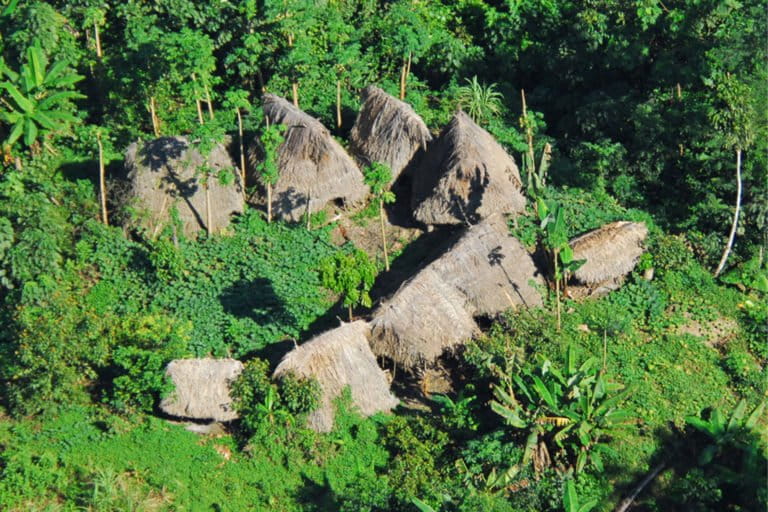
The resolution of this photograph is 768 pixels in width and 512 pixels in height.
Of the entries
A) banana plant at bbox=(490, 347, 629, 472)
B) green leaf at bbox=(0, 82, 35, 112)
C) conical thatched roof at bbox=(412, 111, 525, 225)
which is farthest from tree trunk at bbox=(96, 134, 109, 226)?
banana plant at bbox=(490, 347, 629, 472)

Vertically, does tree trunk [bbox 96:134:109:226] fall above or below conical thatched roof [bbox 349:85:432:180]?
below

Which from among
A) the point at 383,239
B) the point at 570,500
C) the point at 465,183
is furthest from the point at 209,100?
the point at 570,500

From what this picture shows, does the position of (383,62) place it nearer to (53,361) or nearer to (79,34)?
(79,34)

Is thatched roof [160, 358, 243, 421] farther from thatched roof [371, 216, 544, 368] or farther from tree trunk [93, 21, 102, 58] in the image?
tree trunk [93, 21, 102, 58]

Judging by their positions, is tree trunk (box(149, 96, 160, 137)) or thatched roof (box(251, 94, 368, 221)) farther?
tree trunk (box(149, 96, 160, 137))

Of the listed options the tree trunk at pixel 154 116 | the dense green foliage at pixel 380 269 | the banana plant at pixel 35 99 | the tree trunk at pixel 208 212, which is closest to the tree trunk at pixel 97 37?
the dense green foliage at pixel 380 269

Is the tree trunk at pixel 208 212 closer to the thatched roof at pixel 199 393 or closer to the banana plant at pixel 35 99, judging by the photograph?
the banana plant at pixel 35 99
